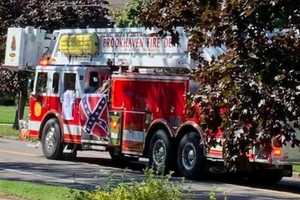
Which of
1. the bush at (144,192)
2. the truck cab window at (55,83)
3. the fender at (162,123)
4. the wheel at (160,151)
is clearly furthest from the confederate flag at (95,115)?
the bush at (144,192)

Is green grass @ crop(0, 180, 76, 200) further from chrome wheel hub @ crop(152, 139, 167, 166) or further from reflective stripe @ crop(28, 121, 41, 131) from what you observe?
reflective stripe @ crop(28, 121, 41, 131)

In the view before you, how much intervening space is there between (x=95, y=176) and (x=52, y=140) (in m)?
4.62

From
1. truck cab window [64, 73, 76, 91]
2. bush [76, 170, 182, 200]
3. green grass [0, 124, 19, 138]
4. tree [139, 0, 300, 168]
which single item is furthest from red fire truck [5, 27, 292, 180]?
green grass [0, 124, 19, 138]

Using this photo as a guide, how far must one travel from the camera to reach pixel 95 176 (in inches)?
671

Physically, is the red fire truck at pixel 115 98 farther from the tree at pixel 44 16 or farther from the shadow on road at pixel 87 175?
the tree at pixel 44 16

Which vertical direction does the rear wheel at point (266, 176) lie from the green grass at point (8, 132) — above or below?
below

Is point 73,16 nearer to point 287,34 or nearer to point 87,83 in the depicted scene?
point 87,83

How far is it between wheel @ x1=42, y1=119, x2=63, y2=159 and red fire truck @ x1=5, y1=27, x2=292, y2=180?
0.03 m

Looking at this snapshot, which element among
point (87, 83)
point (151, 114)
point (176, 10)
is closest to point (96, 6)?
point (87, 83)

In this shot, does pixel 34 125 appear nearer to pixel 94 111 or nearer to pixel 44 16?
pixel 94 111

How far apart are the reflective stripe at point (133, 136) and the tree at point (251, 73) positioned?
492 inches

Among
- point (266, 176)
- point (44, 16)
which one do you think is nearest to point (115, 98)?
point (266, 176)

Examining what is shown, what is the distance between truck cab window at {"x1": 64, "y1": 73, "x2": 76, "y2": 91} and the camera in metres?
20.8

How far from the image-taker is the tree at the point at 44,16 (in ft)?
104
